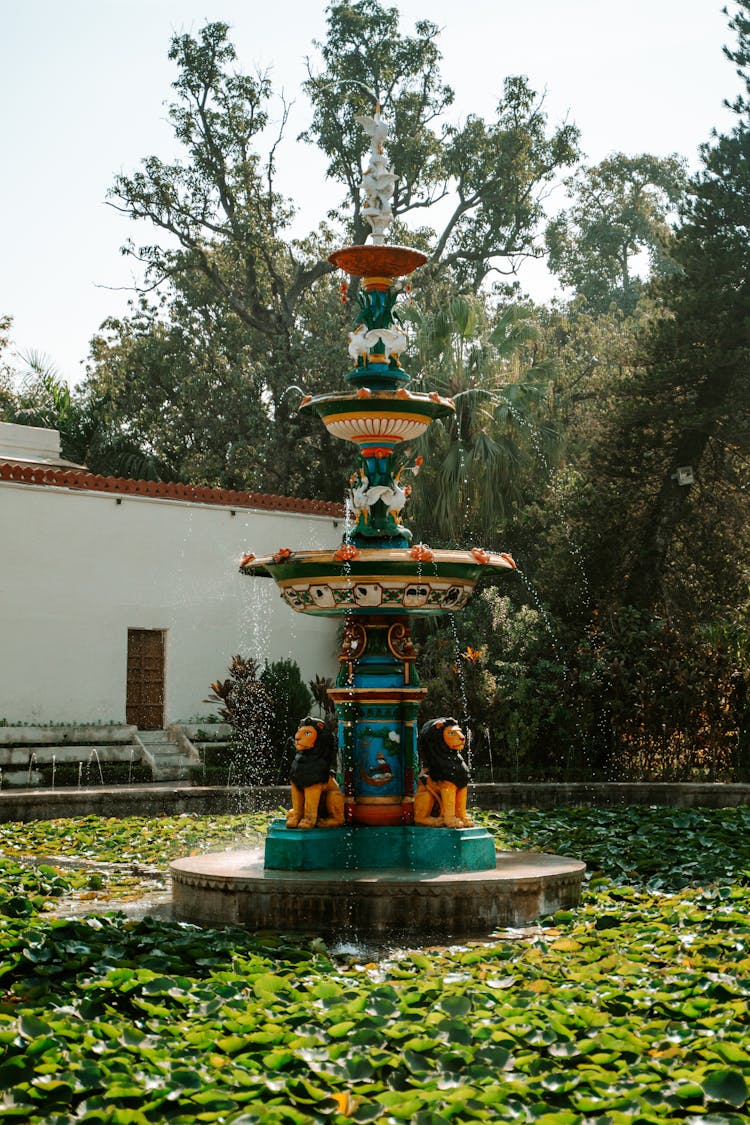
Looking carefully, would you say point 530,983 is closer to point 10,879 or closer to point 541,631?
point 10,879

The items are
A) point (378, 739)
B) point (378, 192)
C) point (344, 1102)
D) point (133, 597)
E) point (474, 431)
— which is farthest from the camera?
point (474, 431)

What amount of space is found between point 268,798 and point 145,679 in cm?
550

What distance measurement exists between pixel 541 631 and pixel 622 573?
194cm

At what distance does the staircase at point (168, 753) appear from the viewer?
15.3m

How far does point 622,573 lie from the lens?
55.0 ft

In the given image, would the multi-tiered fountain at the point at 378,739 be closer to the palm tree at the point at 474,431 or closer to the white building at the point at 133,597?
the white building at the point at 133,597

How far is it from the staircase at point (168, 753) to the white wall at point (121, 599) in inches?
17.9

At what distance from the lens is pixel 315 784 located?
23.7 feet

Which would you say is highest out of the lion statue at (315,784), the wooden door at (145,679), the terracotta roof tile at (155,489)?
the terracotta roof tile at (155,489)

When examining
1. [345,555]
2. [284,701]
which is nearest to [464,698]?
[284,701]

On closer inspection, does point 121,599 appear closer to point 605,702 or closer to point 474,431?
point 474,431

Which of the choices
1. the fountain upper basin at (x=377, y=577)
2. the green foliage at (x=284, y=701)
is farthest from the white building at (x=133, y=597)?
the fountain upper basin at (x=377, y=577)

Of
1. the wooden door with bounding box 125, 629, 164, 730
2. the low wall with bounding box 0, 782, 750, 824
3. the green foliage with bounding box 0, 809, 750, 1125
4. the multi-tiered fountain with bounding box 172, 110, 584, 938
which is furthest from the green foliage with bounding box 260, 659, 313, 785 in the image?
the green foliage with bounding box 0, 809, 750, 1125

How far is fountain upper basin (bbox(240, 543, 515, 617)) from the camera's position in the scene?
7199 mm
